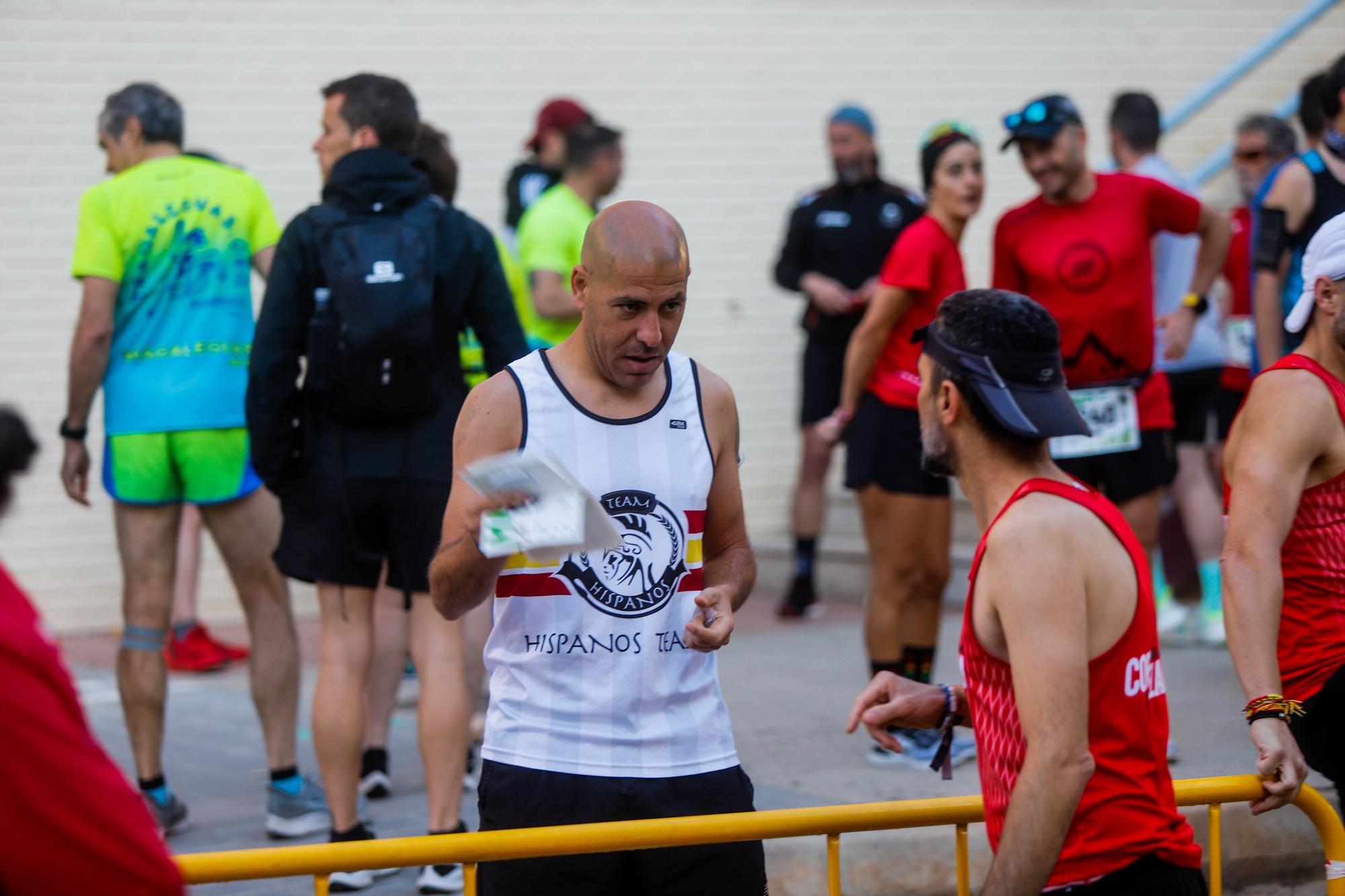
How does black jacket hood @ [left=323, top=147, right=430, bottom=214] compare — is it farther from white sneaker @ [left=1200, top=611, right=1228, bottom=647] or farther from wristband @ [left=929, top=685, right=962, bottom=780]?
white sneaker @ [left=1200, top=611, right=1228, bottom=647]

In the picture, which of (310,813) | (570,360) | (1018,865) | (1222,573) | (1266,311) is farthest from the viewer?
(1266,311)

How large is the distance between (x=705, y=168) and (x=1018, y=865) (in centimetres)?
836

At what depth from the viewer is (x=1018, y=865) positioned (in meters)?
2.44

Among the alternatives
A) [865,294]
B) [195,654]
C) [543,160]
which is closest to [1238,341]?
[865,294]

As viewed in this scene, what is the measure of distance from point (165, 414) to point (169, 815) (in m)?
1.29

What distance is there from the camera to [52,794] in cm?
172

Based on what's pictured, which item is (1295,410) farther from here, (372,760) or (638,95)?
(638,95)

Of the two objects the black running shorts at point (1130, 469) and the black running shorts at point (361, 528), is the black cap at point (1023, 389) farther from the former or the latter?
the black running shorts at point (1130, 469)

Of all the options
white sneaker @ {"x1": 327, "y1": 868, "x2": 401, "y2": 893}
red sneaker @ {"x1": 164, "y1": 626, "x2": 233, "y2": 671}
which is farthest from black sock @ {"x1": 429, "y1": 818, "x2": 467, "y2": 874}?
red sneaker @ {"x1": 164, "y1": 626, "x2": 233, "y2": 671}

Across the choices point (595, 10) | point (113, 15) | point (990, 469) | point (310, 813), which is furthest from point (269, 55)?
point (990, 469)

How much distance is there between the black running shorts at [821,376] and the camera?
8898mm

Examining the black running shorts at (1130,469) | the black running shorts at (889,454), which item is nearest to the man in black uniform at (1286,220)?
the black running shorts at (1130,469)

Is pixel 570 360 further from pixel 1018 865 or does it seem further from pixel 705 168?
pixel 705 168

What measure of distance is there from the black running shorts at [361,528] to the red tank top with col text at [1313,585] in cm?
229
